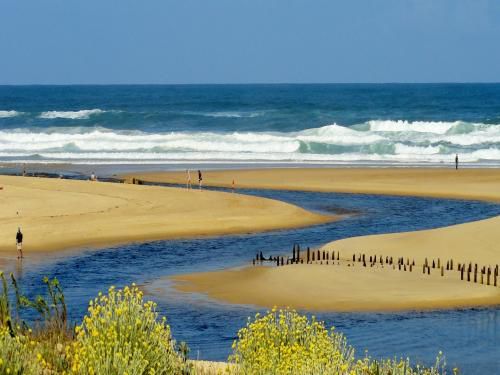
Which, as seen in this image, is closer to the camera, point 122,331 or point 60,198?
point 122,331

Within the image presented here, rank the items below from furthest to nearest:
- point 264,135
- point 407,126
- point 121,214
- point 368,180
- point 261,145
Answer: point 407,126 < point 264,135 < point 261,145 < point 368,180 < point 121,214

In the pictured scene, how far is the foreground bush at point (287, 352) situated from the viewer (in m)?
12.8

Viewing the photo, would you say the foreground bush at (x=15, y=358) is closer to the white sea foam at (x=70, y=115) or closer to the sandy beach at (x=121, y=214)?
the sandy beach at (x=121, y=214)

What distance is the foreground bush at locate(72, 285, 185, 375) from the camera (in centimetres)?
1259

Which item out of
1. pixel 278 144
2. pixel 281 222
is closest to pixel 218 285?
pixel 281 222

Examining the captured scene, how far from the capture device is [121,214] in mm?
43562

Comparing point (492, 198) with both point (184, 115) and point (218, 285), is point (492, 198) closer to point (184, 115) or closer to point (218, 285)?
point (218, 285)

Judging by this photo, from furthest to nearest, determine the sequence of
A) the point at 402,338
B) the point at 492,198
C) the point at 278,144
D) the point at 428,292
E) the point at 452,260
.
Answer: the point at 278,144 < the point at 492,198 < the point at 452,260 < the point at 428,292 < the point at 402,338

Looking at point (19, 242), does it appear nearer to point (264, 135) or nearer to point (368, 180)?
point (368, 180)

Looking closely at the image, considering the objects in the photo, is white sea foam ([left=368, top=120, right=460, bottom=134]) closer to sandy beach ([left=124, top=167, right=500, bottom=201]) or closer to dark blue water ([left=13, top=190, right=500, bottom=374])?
sandy beach ([left=124, top=167, right=500, bottom=201])

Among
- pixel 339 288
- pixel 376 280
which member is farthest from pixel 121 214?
pixel 339 288

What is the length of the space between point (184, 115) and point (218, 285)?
320ft

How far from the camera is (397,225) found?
4244 centimetres

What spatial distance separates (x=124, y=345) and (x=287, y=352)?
2.18 metres
